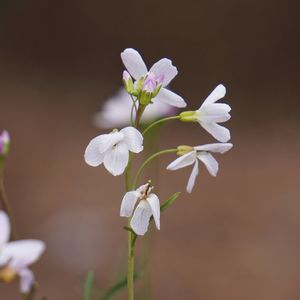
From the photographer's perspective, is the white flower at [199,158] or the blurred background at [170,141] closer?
the white flower at [199,158]

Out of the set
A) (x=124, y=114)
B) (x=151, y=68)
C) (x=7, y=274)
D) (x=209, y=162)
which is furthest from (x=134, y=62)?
(x=124, y=114)

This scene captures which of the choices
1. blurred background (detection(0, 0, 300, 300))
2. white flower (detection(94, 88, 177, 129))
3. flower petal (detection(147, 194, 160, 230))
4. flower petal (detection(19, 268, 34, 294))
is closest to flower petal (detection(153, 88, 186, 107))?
flower petal (detection(147, 194, 160, 230))

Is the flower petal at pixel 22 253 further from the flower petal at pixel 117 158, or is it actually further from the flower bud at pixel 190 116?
the flower bud at pixel 190 116

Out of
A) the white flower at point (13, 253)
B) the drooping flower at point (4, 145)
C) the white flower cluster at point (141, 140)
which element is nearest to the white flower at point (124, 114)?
the drooping flower at point (4, 145)

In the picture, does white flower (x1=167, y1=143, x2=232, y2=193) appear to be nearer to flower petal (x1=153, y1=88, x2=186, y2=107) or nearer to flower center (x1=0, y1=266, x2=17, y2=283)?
flower petal (x1=153, y1=88, x2=186, y2=107)

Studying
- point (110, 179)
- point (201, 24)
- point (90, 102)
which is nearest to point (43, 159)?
point (110, 179)

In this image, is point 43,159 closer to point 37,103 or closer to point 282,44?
point 37,103
